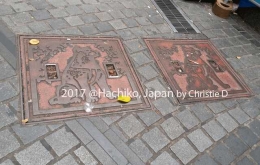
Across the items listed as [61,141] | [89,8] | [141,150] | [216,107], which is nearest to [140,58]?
[216,107]

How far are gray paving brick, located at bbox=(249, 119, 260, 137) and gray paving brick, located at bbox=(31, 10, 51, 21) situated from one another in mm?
3228

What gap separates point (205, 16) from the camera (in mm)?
5184

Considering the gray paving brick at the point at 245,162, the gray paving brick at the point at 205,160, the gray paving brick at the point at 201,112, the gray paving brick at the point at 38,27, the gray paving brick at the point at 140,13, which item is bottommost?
the gray paving brick at the point at 245,162

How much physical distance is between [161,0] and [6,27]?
299 cm

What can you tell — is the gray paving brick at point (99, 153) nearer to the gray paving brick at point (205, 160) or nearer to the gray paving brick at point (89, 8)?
the gray paving brick at point (205, 160)

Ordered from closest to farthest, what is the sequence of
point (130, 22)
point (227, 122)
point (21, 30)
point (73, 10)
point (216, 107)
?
point (227, 122)
point (216, 107)
point (21, 30)
point (73, 10)
point (130, 22)

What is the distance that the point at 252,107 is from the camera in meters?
3.64

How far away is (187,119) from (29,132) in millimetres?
1789

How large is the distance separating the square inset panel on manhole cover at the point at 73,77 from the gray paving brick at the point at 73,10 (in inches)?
25.3

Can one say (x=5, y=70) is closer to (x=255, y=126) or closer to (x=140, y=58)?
(x=140, y=58)

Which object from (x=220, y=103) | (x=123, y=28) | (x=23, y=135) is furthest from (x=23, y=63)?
(x=220, y=103)

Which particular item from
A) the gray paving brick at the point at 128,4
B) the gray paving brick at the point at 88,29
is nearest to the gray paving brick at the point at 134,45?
the gray paving brick at the point at 88,29

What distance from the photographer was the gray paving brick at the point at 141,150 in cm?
270

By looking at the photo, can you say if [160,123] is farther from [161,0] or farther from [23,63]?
[161,0]
